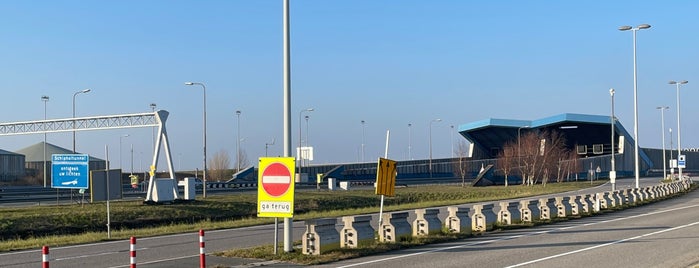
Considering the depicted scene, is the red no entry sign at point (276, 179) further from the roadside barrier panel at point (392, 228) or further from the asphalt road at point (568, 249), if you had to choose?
the roadside barrier panel at point (392, 228)

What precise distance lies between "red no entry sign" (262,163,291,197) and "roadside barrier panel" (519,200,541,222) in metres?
14.0

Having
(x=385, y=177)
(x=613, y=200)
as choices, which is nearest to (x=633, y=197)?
(x=613, y=200)

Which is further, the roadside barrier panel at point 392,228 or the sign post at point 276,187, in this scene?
the roadside barrier panel at point 392,228

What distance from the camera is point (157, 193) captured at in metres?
42.7

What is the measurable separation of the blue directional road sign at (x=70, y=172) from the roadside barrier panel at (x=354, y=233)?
1670 centimetres

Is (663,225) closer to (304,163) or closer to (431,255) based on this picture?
(431,255)

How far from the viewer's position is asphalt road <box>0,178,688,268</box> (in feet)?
54.3

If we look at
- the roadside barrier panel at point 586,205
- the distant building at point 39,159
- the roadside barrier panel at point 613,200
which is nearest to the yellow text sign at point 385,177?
the roadside barrier panel at point 586,205

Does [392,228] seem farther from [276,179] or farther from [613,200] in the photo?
[613,200]

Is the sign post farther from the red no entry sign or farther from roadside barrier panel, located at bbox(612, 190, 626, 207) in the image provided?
roadside barrier panel, located at bbox(612, 190, 626, 207)

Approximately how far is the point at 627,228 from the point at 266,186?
13.9 m

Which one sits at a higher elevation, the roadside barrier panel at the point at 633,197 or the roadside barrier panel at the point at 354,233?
the roadside barrier panel at the point at 354,233

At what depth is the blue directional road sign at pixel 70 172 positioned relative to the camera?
31.7 meters

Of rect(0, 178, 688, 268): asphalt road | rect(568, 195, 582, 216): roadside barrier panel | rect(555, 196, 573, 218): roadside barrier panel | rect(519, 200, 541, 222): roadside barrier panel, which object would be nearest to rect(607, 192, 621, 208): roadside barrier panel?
rect(568, 195, 582, 216): roadside barrier panel
